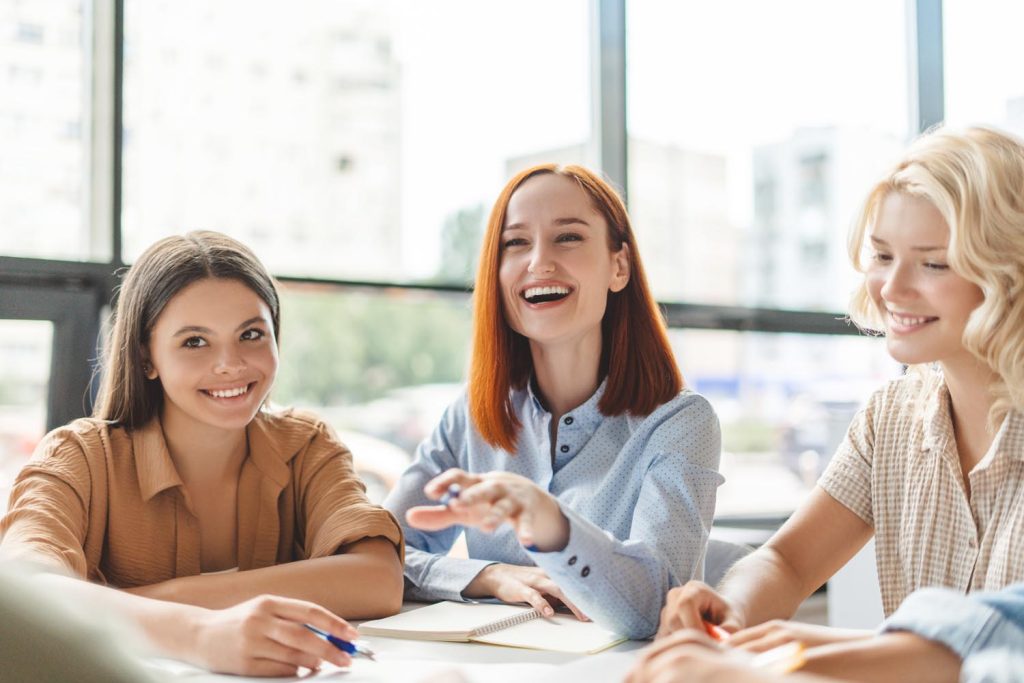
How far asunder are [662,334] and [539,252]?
0.27 metres

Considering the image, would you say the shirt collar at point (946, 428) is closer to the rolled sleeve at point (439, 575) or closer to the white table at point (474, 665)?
the white table at point (474, 665)

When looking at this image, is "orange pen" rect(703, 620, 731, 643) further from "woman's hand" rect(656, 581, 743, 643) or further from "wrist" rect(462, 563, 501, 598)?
"wrist" rect(462, 563, 501, 598)

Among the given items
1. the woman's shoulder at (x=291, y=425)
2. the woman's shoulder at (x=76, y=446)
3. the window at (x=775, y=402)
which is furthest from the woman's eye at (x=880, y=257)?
the window at (x=775, y=402)

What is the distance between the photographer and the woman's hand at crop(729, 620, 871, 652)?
3.59ft

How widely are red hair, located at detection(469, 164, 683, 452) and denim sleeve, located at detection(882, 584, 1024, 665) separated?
0.77 m

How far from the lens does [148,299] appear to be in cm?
167

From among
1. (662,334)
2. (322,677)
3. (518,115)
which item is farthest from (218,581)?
(518,115)

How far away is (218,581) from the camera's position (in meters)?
1.42

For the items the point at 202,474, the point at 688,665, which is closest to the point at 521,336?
the point at 202,474

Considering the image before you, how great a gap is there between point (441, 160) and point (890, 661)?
229 centimetres

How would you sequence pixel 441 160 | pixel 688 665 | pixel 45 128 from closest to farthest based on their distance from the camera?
pixel 688 665
pixel 45 128
pixel 441 160

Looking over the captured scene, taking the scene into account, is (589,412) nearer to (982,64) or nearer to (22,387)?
(22,387)

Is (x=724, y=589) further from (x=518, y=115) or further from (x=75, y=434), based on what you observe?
(x=518, y=115)

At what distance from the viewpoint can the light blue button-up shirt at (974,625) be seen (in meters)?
0.93
